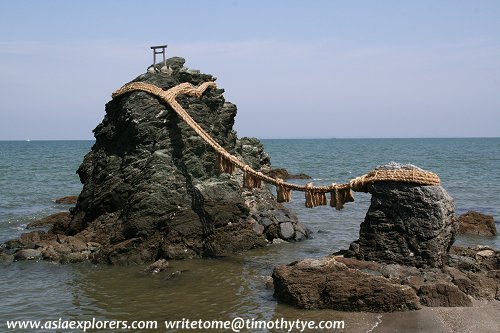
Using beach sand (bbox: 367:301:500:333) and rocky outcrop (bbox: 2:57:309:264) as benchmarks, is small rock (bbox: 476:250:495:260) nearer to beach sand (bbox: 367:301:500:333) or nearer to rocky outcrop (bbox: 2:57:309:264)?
beach sand (bbox: 367:301:500:333)

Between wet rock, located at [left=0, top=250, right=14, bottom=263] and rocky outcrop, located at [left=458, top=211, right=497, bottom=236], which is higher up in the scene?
rocky outcrop, located at [left=458, top=211, right=497, bottom=236]

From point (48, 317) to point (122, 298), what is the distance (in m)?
1.54

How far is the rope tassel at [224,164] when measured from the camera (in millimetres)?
15177

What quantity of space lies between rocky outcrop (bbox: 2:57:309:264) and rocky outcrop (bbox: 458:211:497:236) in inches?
290

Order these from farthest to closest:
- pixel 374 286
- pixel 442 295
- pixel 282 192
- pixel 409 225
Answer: pixel 282 192, pixel 409 225, pixel 442 295, pixel 374 286

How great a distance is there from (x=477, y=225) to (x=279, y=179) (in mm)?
8889

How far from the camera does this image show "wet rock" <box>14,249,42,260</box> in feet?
50.5

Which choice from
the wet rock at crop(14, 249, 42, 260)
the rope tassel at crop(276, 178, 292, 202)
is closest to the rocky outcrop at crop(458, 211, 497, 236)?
the rope tassel at crop(276, 178, 292, 202)

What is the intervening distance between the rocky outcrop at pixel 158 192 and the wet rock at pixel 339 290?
15.7 feet

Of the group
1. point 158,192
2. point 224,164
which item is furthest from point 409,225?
point 158,192

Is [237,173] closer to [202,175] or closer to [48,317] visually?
[202,175]

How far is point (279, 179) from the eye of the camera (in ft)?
48.5

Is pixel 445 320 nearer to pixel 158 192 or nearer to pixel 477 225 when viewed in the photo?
pixel 158 192

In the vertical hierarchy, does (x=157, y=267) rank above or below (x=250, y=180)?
below
